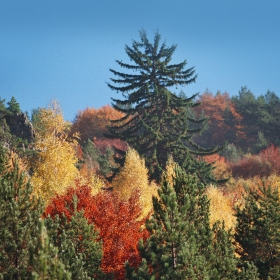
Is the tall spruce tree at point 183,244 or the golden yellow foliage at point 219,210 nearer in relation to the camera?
the tall spruce tree at point 183,244

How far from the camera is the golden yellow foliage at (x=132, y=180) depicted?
37.7 meters

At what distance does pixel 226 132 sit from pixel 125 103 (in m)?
62.7

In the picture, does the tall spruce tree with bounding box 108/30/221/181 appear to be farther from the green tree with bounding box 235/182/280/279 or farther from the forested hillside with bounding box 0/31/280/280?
the green tree with bounding box 235/182/280/279

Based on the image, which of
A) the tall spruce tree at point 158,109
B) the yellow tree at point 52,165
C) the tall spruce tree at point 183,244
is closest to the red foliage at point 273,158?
the tall spruce tree at point 158,109

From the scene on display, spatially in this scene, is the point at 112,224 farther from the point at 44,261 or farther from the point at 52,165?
the point at 44,261

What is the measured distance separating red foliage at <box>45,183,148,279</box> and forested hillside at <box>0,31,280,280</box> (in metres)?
0.07

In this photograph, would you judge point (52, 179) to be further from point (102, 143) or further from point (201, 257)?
point (102, 143)

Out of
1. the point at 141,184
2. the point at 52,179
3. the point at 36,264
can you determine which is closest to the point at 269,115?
the point at 141,184

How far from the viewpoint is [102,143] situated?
94.2m

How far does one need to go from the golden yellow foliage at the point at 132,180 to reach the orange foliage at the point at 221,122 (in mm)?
60263

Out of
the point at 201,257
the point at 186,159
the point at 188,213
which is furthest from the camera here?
the point at 186,159

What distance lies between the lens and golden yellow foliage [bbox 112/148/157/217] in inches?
1483

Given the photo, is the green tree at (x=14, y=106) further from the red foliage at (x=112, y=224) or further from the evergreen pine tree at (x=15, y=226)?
the evergreen pine tree at (x=15, y=226)

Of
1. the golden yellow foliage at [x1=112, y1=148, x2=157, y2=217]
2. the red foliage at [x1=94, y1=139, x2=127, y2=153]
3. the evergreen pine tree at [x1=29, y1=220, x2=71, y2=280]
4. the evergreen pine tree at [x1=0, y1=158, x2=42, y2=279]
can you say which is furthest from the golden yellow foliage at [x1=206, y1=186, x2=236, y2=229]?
the red foliage at [x1=94, y1=139, x2=127, y2=153]
